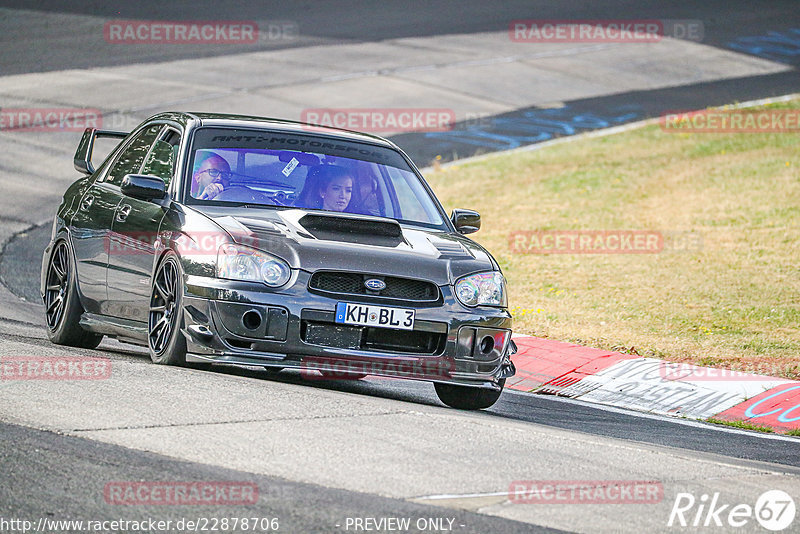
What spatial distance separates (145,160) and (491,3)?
1219 inches

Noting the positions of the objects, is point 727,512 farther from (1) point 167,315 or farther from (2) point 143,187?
(2) point 143,187

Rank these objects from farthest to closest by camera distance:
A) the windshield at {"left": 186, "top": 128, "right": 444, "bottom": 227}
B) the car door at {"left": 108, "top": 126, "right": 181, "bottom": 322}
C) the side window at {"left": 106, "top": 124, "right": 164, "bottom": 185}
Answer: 1. the side window at {"left": 106, "top": 124, "right": 164, "bottom": 185}
2. the windshield at {"left": 186, "top": 128, "right": 444, "bottom": 227}
3. the car door at {"left": 108, "top": 126, "right": 181, "bottom": 322}

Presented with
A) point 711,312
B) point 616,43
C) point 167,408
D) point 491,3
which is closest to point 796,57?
point 616,43

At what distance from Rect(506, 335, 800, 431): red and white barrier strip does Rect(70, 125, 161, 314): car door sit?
11.5 ft

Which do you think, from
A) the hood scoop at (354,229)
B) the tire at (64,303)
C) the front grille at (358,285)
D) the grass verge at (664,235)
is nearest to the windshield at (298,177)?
the hood scoop at (354,229)

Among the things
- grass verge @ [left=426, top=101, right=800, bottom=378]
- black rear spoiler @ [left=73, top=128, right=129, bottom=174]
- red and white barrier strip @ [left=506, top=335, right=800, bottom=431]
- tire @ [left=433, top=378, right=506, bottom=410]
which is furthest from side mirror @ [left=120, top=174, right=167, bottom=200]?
grass verge @ [left=426, top=101, right=800, bottom=378]

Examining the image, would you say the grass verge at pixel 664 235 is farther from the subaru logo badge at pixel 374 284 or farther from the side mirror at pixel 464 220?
the subaru logo badge at pixel 374 284

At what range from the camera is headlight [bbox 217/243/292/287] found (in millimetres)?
7230

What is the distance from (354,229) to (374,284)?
0.54 m

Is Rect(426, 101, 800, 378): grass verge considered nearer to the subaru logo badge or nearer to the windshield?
the windshield

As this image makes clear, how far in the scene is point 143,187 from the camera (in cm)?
782

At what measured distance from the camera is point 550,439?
6555mm

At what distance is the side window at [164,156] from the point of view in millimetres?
8348

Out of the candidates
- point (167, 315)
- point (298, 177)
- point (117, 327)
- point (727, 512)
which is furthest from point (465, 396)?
point (727, 512)
